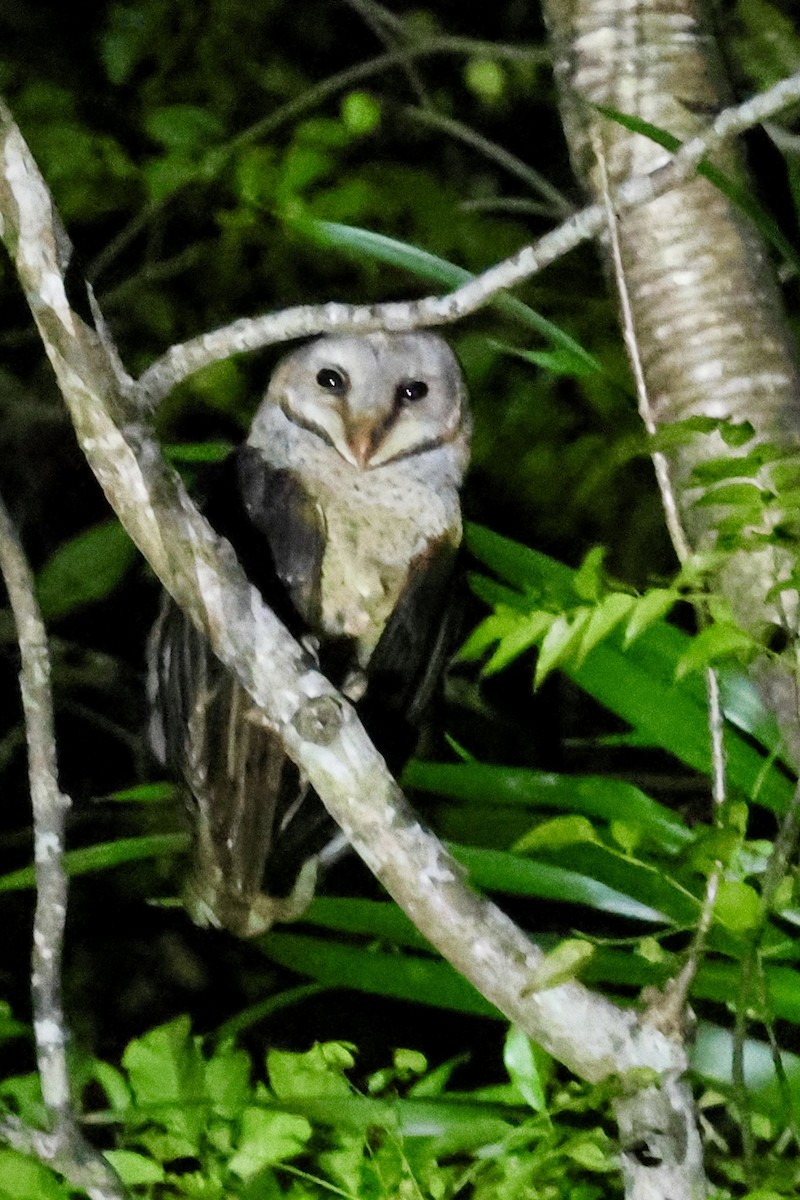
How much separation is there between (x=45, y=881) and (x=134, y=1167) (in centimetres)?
22

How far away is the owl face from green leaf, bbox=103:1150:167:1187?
705 mm

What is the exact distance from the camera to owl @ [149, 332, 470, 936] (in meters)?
1.27

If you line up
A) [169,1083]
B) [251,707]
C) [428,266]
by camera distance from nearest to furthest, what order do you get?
[169,1083]
[428,266]
[251,707]

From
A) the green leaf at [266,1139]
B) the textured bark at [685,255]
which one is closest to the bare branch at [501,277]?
the textured bark at [685,255]

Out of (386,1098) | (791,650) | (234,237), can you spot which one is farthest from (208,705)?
(234,237)

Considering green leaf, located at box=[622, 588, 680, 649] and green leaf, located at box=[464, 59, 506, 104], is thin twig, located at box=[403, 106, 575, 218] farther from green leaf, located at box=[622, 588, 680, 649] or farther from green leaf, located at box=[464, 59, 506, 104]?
green leaf, located at box=[622, 588, 680, 649]

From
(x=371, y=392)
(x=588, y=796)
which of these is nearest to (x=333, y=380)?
(x=371, y=392)

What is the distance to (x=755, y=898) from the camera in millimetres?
729

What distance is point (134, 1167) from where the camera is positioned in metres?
0.93

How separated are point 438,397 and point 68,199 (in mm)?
565

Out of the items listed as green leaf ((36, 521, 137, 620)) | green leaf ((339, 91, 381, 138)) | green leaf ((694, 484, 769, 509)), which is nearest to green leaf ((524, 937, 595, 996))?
green leaf ((694, 484, 769, 509))

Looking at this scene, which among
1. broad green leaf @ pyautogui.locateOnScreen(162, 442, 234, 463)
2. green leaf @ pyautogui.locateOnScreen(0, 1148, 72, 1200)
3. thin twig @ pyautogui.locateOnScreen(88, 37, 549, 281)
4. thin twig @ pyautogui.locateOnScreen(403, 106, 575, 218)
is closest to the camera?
green leaf @ pyautogui.locateOnScreen(0, 1148, 72, 1200)

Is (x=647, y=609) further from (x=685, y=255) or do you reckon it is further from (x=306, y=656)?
(x=685, y=255)

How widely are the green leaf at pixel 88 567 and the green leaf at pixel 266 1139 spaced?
679 mm
